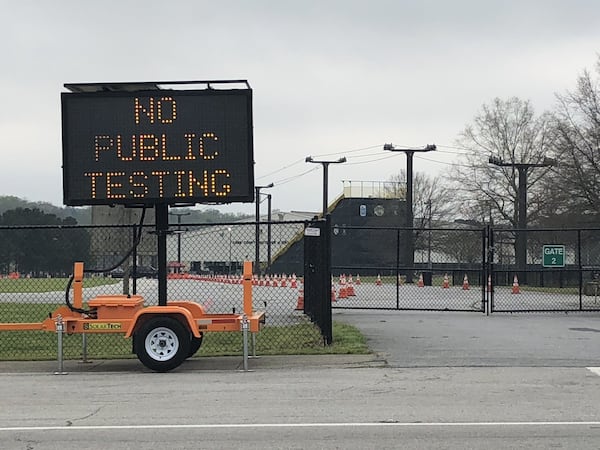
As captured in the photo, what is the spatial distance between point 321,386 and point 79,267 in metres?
4.20

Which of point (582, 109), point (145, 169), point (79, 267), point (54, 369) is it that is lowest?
point (54, 369)

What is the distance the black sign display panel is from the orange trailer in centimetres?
143

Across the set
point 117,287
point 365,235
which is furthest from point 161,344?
point 365,235

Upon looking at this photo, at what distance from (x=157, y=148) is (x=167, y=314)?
2.38 m

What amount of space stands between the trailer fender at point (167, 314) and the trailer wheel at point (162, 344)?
7 centimetres

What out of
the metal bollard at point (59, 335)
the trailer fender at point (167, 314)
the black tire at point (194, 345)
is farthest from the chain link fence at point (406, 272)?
the metal bollard at point (59, 335)

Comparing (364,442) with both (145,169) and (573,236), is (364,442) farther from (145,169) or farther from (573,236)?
(573,236)

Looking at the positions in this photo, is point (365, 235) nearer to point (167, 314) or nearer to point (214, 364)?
point (214, 364)

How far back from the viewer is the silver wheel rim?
10.8m

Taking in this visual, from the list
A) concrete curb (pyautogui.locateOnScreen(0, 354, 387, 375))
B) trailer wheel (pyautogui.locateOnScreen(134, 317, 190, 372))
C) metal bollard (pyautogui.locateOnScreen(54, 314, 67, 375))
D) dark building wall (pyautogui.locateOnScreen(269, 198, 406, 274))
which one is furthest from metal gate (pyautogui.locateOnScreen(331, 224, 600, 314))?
metal bollard (pyautogui.locateOnScreen(54, 314, 67, 375))

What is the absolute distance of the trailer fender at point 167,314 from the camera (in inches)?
428

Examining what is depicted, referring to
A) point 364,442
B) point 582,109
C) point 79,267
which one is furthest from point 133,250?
point 582,109

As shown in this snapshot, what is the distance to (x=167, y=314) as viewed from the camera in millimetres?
10938

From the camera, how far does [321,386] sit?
31.2ft
